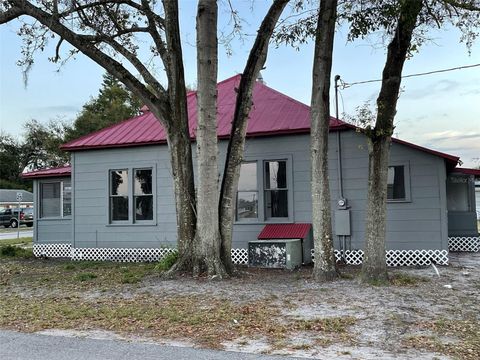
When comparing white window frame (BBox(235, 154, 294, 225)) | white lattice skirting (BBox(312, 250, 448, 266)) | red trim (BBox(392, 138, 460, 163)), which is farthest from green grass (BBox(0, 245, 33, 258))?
red trim (BBox(392, 138, 460, 163))

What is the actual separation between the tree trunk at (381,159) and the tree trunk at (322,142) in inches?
30.8

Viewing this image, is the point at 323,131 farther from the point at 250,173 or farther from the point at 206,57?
the point at 250,173

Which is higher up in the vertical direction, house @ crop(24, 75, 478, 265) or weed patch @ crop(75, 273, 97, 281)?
house @ crop(24, 75, 478, 265)

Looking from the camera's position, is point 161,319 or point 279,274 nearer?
point 161,319

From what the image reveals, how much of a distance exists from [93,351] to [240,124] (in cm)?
619

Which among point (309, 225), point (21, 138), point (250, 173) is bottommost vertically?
point (309, 225)

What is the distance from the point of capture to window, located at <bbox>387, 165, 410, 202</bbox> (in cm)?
1131

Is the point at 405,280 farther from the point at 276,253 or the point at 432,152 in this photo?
the point at 432,152

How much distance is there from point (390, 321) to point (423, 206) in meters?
5.71

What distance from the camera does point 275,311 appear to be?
22.2ft

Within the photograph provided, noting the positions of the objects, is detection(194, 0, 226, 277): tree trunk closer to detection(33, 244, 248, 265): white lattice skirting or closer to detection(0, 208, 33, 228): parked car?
detection(33, 244, 248, 265): white lattice skirting

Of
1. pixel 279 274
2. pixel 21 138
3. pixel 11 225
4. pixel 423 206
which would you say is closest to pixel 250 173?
pixel 279 274

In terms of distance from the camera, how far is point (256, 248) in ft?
37.8

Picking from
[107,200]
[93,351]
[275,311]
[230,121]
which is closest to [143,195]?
[107,200]
